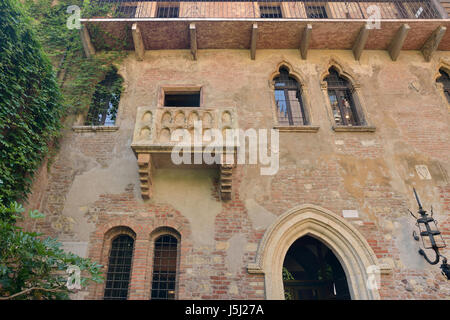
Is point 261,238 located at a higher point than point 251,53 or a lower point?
lower

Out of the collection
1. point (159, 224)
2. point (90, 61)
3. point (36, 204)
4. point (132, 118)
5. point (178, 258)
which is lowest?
point (178, 258)

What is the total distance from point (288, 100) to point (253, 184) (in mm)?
2875

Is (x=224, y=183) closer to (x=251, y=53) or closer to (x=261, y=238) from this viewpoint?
(x=261, y=238)

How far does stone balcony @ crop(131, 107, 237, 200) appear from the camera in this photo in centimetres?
605

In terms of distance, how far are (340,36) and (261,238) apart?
20.5ft

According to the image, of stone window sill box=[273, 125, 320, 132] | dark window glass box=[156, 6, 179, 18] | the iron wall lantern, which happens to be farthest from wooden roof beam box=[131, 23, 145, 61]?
the iron wall lantern

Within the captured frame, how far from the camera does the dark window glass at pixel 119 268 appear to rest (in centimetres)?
591

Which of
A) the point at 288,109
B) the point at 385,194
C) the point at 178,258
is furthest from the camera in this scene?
the point at 288,109

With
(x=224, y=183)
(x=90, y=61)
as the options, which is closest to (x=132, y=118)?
(x=90, y=61)

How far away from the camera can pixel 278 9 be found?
10172 millimetres

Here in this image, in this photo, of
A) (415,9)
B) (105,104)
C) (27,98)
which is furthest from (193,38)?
(415,9)

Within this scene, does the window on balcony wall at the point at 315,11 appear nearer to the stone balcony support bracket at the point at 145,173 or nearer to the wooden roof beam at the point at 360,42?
the wooden roof beam at the point at 360,42

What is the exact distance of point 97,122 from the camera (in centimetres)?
793

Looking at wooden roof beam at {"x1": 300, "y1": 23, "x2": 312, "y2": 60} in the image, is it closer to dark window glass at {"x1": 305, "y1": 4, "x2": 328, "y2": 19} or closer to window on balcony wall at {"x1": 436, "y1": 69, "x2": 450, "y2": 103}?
dark window glass at {"x1": 305, "y1": 4, "x2": 328, "y2": 19}
